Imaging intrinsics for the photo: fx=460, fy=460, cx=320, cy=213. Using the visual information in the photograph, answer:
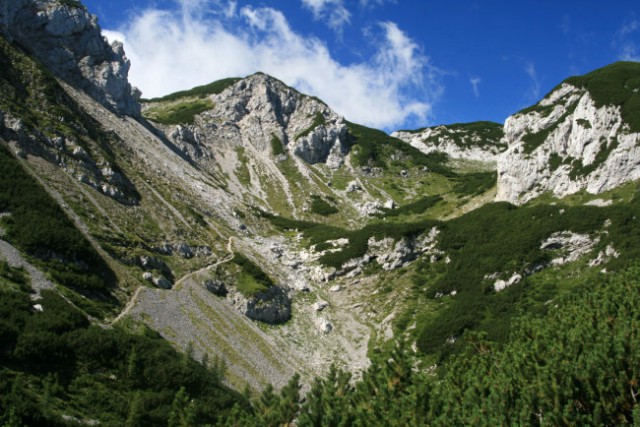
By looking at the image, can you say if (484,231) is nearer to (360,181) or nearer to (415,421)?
(415,421)

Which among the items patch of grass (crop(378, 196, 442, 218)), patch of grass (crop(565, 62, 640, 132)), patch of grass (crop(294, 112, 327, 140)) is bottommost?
patch of grass (crop(378, 196, 442, 218))

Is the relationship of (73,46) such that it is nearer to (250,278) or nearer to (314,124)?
(314,124)

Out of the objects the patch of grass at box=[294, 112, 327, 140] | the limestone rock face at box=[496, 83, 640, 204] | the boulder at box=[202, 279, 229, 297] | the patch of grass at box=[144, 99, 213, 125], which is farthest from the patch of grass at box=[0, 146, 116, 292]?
the patch of grass at box=[294, 112, 327, 140]

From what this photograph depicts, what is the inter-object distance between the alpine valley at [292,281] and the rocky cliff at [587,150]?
15.5 inches

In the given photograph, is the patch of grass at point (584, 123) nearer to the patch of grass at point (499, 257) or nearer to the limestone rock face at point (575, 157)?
the limestone rock face at point (575, 157)

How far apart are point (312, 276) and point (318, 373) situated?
24074 mm

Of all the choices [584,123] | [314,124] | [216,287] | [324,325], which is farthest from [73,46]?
[584,123]

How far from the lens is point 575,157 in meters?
74.1

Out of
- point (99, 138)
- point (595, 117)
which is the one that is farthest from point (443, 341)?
point (99, 138)

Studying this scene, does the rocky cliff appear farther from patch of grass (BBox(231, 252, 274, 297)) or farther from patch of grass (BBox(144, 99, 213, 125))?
patch of grass (BBox(144, 99, 213, 125))

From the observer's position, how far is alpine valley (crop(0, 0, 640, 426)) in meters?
22.8

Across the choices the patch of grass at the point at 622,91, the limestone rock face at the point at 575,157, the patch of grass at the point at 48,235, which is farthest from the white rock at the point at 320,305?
the patch of grass at the point at 622,91

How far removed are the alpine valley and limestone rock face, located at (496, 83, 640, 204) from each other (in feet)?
1.25

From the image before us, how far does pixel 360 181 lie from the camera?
15150 cm
